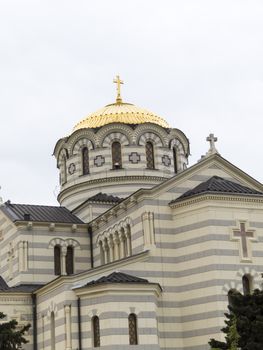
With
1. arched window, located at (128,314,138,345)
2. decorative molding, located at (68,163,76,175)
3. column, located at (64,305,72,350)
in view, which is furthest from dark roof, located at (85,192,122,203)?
arched window, located at (128,314,138,345)

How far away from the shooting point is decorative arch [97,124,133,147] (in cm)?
4284

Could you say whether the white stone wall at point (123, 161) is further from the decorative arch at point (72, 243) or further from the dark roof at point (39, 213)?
the decorative arch at point (72, 243)

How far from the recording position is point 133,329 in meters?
30.6

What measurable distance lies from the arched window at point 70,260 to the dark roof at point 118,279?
7.87 metres

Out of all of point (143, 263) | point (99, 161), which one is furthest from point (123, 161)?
point (143, 263)

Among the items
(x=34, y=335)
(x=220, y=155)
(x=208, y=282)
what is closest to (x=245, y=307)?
(x=208, y=282)

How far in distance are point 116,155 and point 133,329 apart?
14382 millimetres

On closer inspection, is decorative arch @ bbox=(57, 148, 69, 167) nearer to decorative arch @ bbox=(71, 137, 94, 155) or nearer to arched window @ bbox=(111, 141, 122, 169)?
decorative arch @ bbox=(71, 137, 94, 155)

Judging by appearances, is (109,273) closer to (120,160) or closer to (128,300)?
(128,300)

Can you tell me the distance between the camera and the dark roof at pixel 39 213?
133 feet

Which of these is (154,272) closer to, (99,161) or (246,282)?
(246,282)

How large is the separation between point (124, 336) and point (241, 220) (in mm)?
7325

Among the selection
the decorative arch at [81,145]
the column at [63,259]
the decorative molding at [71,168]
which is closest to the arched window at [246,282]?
the column at [63,259]

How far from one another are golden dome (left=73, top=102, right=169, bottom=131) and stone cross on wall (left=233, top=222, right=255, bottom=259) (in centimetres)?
1287
